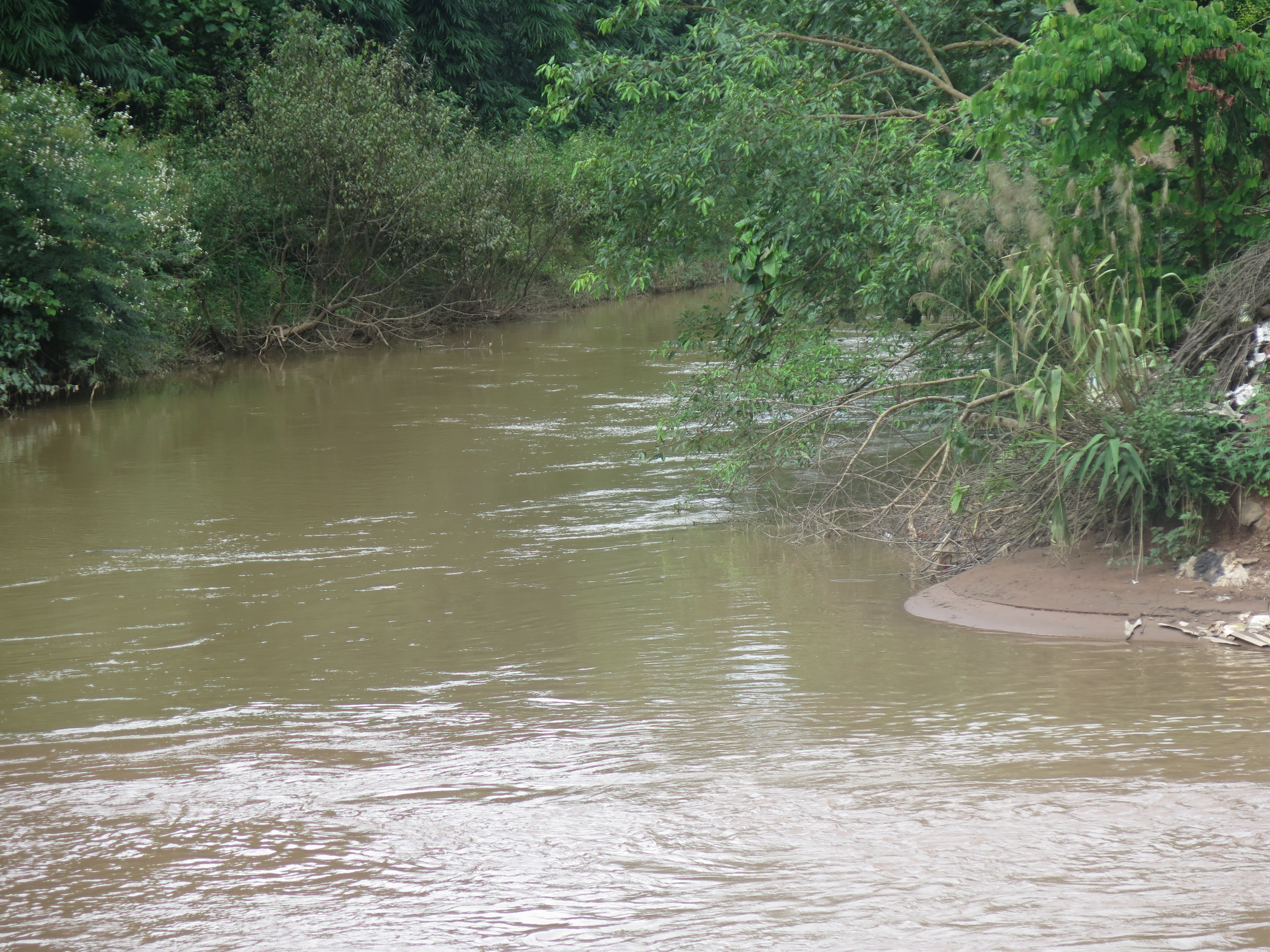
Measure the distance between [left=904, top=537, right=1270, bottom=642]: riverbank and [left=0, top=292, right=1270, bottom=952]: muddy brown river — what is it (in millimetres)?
232

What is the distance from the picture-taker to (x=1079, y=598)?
266 inches

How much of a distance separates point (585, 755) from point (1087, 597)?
10.3ft

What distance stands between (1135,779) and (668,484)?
6.76 metres

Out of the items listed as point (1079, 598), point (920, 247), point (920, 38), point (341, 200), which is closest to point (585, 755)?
point (1079, 598)

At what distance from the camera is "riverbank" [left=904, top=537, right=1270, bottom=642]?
635 centimetres

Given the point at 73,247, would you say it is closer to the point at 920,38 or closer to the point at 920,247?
the point at 920,38

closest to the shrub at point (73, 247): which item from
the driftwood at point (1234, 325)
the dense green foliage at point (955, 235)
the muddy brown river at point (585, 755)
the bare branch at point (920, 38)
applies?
the muddy brown river at point (585, 755)

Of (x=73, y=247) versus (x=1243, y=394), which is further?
(x=73, y=247)

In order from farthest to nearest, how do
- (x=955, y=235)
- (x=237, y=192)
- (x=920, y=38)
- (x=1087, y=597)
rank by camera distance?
(x=237, y=192) → (x=920, y=38) → (x=955, y=235) → (x=1087, y=597)

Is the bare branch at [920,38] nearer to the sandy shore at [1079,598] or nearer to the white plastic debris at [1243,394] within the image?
the white plastic debris at [1243,394]

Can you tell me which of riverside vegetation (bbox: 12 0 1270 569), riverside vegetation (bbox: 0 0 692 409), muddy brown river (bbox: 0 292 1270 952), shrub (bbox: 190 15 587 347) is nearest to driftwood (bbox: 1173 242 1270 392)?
riverside vegetation (bbox: 12 0 1270 569)

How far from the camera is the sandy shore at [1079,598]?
6.35m

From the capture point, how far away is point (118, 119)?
1928 cm

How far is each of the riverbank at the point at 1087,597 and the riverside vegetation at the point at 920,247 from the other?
21cm
